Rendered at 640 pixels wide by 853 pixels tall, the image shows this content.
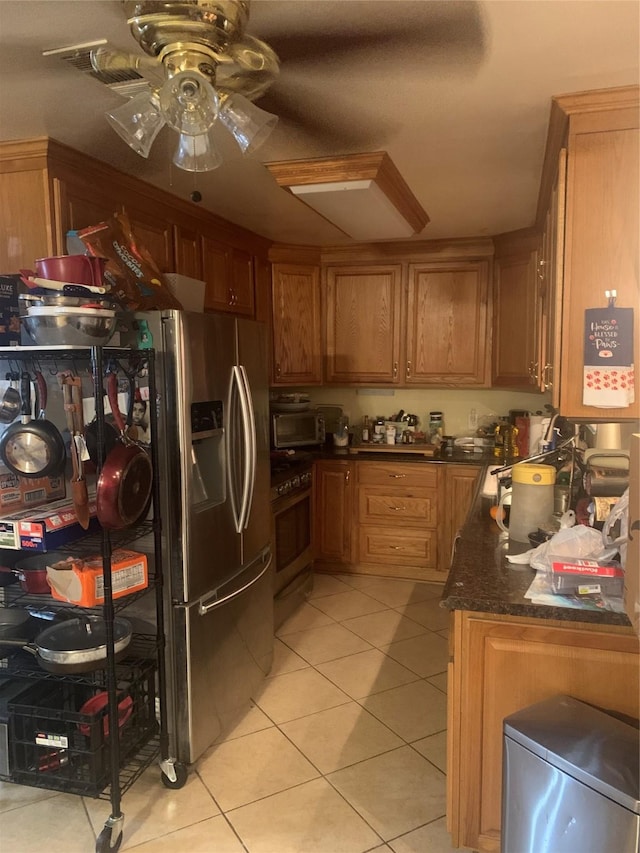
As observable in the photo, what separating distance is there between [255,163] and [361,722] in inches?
92.7

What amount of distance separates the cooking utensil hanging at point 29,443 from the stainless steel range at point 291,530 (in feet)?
4.90

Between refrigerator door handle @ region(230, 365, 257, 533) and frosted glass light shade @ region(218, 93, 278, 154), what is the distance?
946 mm

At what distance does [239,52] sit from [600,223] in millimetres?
1135

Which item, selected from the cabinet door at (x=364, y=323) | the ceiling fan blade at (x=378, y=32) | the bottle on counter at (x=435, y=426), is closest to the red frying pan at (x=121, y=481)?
the ceiling fan blade at (x=378, y=32)

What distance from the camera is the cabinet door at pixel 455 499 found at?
3.99 meters

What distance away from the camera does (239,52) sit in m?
1.42

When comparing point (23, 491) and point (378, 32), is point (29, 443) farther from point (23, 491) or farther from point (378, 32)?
point (378, 32)

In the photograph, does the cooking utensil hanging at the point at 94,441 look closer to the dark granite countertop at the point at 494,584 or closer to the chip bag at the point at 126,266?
the chip bag at the point at 126,266

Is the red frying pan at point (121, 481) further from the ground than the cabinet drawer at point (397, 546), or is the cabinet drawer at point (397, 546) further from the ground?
the red frying pan at point (121, 481)

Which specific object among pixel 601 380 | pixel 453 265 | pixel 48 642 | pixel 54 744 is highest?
pixel 453 265

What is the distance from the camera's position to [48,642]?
6.95ft

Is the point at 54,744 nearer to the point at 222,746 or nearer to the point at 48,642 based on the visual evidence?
the point at 48,642

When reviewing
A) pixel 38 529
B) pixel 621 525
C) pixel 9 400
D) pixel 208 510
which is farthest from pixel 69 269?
pixel 621 525

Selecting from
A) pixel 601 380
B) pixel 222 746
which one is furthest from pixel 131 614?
pixel 601 380
